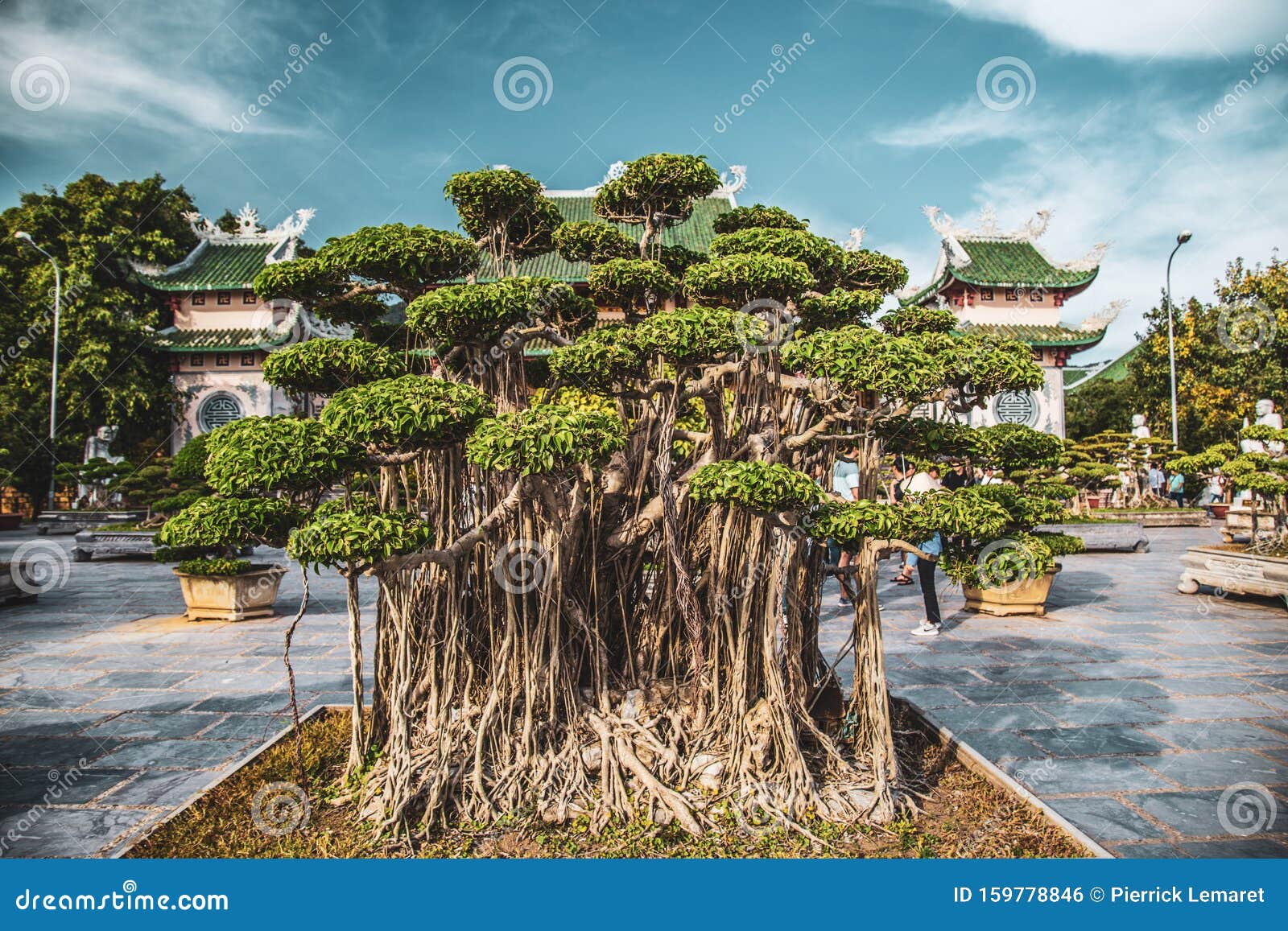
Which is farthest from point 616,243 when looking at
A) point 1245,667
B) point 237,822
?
point 1245,667

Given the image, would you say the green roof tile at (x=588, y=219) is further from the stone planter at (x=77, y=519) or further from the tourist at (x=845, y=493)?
the stone planter at (x=77, y=519)

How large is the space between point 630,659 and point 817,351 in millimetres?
1783

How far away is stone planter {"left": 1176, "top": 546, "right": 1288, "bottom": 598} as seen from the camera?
7887mm

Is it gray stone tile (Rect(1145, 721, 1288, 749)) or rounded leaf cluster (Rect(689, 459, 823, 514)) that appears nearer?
rounded leaf cluster (Rect(689, 459, 823, 514))

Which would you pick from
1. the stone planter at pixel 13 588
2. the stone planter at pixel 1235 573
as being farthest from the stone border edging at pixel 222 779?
the stone planter at pixel 1235 573

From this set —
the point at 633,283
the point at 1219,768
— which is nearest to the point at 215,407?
the point at 633,283

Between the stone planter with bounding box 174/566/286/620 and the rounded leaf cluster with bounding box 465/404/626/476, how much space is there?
6106mm

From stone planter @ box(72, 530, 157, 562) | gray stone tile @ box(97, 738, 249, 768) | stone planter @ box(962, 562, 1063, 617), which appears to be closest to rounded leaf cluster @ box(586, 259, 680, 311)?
gray stone tile @ box(97, 738, 249, 768)

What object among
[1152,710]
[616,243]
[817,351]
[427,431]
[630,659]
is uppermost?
[616,243]

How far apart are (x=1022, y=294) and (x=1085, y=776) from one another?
18509mm

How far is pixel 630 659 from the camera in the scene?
375 cm

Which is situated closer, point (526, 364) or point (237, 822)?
point (237, 822)

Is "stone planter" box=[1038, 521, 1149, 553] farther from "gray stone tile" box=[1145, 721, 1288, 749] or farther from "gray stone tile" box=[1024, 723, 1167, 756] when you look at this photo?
"gray stone tile" box=[1024, 723, 1167, 756]

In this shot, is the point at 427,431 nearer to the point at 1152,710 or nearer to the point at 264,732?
the point at 264,732
